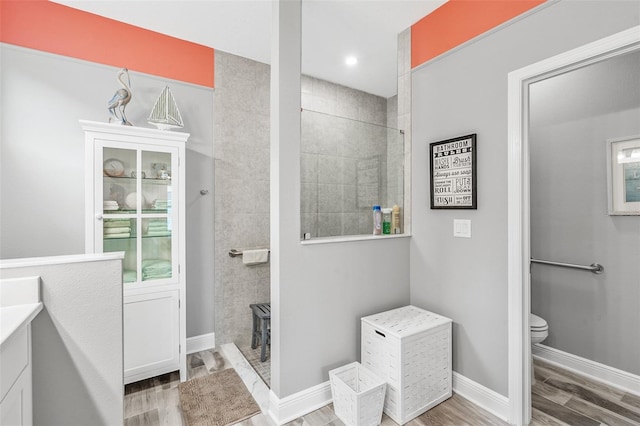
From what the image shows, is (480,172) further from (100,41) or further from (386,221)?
(100,41)

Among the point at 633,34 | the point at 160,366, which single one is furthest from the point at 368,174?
the point at 160,366

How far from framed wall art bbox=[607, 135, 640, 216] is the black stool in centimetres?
272

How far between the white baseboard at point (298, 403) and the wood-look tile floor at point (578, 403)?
49.3 inches

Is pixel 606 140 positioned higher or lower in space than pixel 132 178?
higher

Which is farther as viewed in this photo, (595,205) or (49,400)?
(595,205)

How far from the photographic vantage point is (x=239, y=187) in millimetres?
2803

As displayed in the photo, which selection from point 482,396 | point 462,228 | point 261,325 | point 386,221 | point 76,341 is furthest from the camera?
Answer: point 261,325

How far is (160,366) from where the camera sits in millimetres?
2131

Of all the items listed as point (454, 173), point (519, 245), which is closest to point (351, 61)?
point (454, 173)

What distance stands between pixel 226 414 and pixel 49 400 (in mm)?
924

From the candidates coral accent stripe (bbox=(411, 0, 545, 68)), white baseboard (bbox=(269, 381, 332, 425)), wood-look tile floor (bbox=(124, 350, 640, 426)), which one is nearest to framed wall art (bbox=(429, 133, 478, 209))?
coral accent stripe (bbox=(411, 0, 545, 68))

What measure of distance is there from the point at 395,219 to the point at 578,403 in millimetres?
1672

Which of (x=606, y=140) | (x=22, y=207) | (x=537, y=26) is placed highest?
(x=537, y=26)

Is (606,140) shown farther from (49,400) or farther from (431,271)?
(49,400)
